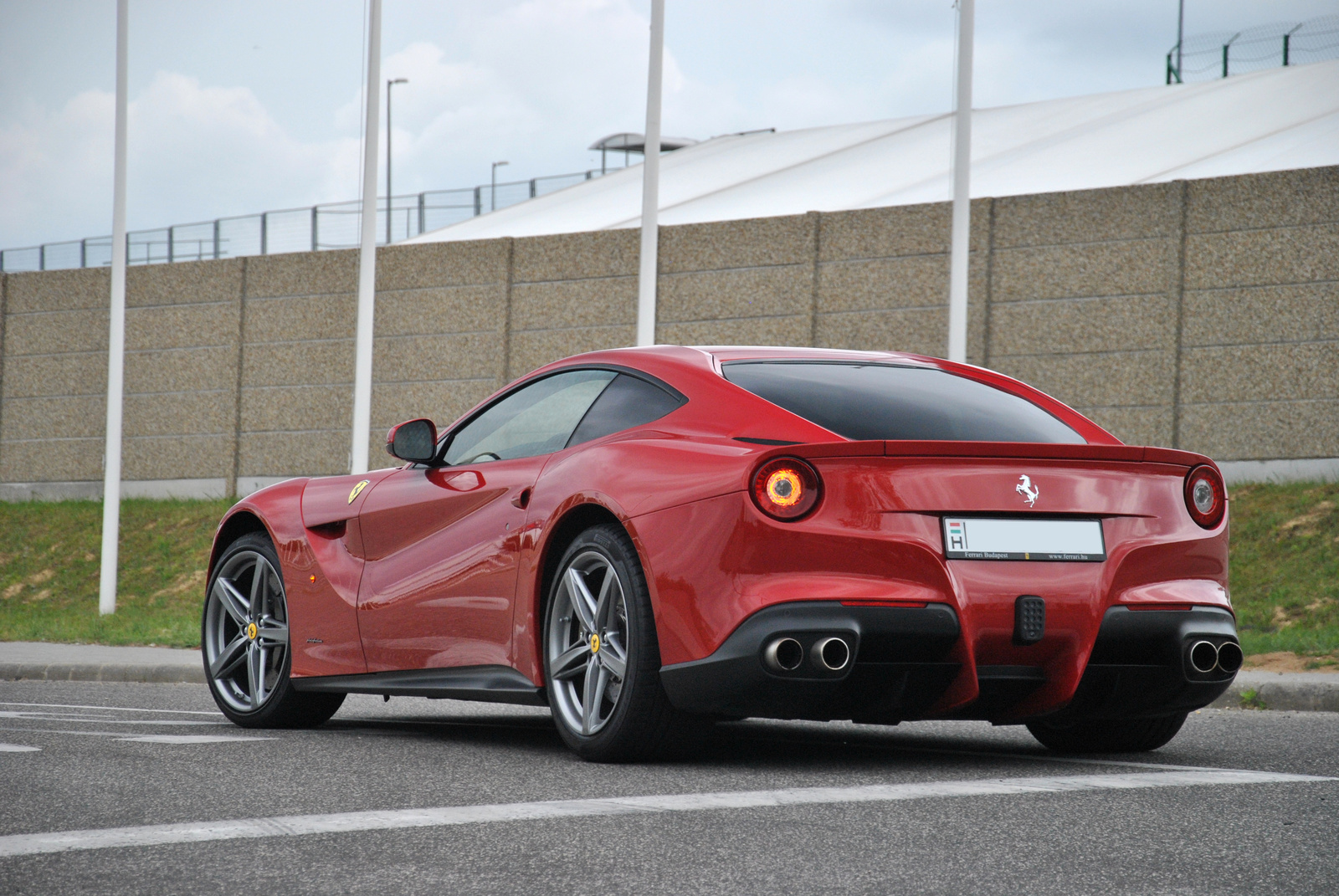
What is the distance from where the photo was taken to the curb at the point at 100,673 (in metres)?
10.8

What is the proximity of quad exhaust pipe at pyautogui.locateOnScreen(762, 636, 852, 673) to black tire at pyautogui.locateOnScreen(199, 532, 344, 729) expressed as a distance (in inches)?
110

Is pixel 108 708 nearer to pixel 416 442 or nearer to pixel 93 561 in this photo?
pixel 416 442

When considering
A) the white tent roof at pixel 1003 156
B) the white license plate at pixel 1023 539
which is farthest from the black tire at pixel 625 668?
the white tent roof at pixel 1003 156

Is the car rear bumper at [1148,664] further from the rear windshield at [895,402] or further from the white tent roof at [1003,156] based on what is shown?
the white tent roof at [1003,156]

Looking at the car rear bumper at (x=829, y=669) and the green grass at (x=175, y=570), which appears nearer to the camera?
the car rear bumper at (x=829, y=669)

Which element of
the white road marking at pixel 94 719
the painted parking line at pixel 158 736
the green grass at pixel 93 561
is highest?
the painted parking line at pixel 158 736

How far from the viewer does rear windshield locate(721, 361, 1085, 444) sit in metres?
5.04

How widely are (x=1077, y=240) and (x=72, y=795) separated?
12.6 meters

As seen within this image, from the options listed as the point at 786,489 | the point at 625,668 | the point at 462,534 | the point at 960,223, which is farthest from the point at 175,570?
the point at 786,489

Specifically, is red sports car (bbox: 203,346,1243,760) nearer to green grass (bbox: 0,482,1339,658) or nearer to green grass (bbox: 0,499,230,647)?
green grass (bbox: 0,482,1339,658)

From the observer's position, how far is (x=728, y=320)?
696 inches

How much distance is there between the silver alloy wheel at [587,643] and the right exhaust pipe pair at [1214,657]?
1781mm

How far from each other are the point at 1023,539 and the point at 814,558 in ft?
2.14

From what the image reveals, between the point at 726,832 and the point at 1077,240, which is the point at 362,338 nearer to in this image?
the point at 1077,240
